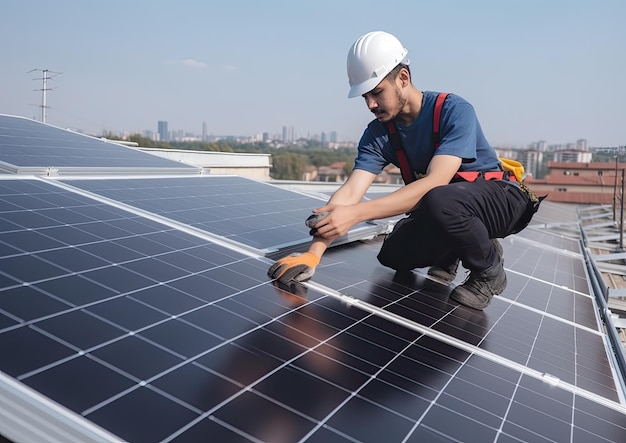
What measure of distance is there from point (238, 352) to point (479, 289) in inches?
111

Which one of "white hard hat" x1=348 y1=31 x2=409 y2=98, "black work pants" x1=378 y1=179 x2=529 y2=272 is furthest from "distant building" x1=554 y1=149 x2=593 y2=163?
"white hard hat" x1=348 y1=31 x2=409 y2=98

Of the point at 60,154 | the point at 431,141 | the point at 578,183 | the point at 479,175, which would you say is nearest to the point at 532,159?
the point at 578,183

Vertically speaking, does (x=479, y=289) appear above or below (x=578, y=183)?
above

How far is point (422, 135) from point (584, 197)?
41.0 metres

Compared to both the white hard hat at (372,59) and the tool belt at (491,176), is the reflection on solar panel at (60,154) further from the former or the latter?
the tool belt at (491,176)

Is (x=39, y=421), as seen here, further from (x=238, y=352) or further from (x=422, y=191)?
(x=422, y=191)

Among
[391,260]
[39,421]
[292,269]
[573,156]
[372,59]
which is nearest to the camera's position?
[39,421]

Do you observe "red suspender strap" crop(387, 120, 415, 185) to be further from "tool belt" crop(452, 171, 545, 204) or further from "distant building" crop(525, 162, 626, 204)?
"distant building" crop(525, 162, 626, 204)

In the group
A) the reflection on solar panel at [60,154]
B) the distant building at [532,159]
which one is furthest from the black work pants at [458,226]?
the distant building at [532,159]

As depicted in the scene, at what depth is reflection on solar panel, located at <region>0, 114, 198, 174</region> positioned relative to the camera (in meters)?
6.24

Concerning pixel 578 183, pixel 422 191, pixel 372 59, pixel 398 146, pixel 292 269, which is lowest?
pixel 578 183

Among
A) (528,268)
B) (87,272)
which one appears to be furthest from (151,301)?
(528,268)

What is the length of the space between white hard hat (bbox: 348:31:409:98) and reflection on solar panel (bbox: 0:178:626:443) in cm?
157

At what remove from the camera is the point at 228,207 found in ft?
21.0
